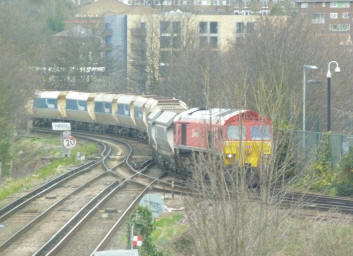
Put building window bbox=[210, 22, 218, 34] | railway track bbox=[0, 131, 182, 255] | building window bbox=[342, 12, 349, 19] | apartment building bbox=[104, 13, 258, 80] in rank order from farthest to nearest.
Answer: building window bbox=[342, 12, 349, 19], building window bbox=[210, 22, 218, 34], apartment building bbox=[104, 13, 258, 80], railway track bbox=[0, 131, 182, 255]

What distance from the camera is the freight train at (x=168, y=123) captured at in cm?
1370

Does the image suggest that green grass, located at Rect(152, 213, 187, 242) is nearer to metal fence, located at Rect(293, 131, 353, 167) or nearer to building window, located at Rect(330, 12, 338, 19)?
metal fence, located at Rect(293, 131, 353, 167)

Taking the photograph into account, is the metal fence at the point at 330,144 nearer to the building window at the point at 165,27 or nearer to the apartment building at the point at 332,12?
the building window at the point at 165,27

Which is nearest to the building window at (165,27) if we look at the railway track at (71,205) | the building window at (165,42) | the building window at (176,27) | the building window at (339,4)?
the building window at (176,27)

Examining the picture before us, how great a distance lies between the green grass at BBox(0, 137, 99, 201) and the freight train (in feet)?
11.0

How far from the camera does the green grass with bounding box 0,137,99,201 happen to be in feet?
95.5

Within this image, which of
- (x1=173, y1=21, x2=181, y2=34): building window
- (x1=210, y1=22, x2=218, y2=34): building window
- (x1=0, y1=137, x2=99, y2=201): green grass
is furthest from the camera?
(x1=210, y1=22, x2=218, y2=34): building window

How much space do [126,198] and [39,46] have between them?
46733 millimetres

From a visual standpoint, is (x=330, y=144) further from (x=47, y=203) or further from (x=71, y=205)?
(x=47, y=203)

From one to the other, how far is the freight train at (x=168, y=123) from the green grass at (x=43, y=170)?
334 cm

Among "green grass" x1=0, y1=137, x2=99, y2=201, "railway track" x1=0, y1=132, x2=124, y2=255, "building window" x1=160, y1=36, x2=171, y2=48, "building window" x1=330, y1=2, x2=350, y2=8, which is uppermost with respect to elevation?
"building window" x1=330, y1=2, x2=350, y2=8

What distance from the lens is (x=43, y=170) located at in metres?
35.8

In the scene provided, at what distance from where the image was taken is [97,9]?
113250 mm

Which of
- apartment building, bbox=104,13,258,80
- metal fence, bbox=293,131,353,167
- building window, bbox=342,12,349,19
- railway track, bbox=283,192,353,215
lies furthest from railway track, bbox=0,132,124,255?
building window, bbox=342,12,349,19
